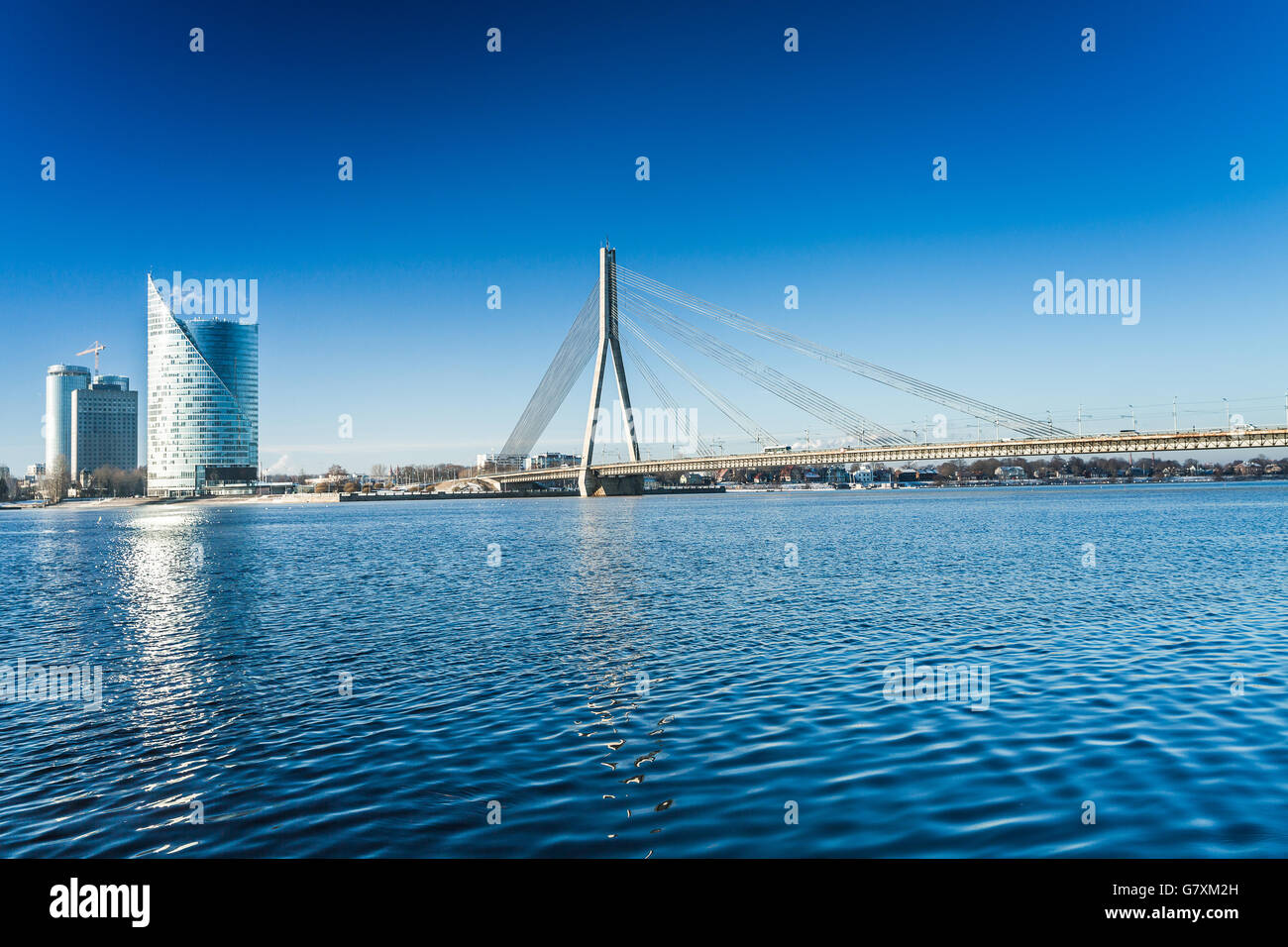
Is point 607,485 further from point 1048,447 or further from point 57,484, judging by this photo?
point 57,484

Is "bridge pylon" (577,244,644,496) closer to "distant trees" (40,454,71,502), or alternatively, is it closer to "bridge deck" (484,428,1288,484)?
"bridge deck" (484,428,1288,484)

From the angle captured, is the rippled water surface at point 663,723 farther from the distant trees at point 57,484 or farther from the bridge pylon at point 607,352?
the distant trees at point 57,484

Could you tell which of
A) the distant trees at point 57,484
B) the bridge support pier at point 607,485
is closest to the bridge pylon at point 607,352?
the bridge support pier at point 607,485

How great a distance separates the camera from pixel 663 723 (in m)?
10.4

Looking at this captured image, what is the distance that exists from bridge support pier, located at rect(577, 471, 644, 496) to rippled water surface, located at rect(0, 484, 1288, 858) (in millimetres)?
89944

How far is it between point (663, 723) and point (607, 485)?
111m

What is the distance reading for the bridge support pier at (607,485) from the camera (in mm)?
114562

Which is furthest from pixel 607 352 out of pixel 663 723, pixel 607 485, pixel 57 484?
pixel 57 484

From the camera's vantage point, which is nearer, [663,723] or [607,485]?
[663,723]

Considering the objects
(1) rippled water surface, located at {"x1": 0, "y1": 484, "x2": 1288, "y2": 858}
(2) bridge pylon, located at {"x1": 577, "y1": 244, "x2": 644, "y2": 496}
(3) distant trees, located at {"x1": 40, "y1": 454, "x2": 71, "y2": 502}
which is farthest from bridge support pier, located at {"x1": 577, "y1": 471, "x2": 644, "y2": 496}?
(3) distant trees, located at {"x1": 40, "y1": 454, "x2": 71, "y2": 502}

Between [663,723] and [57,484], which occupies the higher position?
[57,484]

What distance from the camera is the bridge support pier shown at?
11456 centimetres
